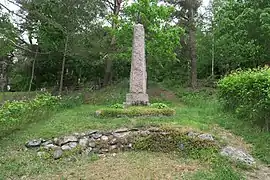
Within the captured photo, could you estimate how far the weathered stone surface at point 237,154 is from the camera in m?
5.66

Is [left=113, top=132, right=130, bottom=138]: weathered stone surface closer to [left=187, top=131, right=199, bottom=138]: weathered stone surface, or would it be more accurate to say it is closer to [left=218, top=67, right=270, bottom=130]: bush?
[left=187, top=131, right=199, bottom=138]: weathered stone surface

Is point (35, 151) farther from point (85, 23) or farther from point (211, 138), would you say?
point (85, 23)

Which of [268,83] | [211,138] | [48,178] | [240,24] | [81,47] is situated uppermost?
[240,24]

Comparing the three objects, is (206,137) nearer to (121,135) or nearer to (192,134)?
(192,134)

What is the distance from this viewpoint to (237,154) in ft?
19.1

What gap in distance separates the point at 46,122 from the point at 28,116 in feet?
1.54

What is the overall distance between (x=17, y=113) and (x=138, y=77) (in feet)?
12.8

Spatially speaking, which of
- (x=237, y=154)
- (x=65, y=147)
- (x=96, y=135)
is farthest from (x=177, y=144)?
(x=65, y=147)

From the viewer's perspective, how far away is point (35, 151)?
6133 mm

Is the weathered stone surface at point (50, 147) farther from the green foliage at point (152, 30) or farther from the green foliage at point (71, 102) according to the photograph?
the green foliage at point (152, 30)

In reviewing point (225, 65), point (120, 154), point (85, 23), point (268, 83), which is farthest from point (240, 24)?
point (120, 154)

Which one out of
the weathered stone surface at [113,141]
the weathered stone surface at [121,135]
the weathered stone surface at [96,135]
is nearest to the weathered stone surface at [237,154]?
the weathered stone surface at [121,135]

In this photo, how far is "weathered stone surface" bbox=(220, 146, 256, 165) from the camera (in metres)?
5.66

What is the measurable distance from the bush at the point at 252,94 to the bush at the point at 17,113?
5207mm
